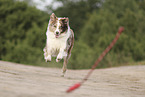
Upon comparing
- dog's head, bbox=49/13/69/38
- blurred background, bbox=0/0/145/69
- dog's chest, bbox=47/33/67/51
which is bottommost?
blurred background, bbox=0/0/145/69

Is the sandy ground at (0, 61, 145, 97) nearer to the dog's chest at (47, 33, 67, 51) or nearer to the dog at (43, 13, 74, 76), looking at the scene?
the dog at (43, 13, 74, 76)

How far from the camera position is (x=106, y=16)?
85.6ft

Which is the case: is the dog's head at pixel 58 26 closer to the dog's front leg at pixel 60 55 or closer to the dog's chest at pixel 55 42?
the dog's chest at pixel 55 42

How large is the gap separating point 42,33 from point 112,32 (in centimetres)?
796

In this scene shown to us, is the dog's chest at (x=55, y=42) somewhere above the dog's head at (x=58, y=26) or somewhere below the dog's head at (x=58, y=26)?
below

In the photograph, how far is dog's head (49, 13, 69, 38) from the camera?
5.62 metres

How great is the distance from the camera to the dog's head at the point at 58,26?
562cm

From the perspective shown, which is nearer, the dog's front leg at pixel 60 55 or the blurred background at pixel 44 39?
the dog's front leg at pixel 60 55

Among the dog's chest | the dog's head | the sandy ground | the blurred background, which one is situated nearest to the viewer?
the sandy ground

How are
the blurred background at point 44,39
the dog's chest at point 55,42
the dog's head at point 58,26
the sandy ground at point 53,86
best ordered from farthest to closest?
1. the blurred background at point 44,39
2. the dog's chest at point 55,42
3. the dog's head at point 58,26
4. the sandy ground at point 53,86

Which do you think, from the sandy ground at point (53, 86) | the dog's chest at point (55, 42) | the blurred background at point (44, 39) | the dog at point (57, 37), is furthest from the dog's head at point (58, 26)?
the blurred background at point (44, 39)

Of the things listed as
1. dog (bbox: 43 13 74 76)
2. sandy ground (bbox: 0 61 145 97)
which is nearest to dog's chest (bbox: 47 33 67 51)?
dog (bbox: 43 13 74 76)

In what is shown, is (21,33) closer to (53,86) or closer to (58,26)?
(58,26)

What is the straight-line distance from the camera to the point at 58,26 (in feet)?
18.4
